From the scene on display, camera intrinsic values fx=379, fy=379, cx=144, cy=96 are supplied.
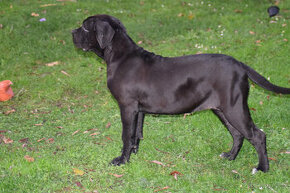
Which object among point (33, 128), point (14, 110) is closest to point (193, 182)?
point (33, 128)

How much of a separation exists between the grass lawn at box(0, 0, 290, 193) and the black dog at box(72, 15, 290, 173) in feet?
1.73

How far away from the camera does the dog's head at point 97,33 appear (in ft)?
17.7

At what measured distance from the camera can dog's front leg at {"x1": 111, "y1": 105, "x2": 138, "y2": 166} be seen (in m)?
5.39

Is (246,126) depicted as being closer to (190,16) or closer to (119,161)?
(119,161)

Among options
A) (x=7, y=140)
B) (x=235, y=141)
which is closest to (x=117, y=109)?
(x=7, y=140)

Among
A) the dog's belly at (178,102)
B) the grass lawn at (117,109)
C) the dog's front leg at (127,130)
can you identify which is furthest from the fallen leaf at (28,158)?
the dog's belly at (178,102)

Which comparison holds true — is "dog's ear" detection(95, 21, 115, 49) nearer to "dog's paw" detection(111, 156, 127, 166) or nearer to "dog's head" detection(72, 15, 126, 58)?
"dog's head" detection(72, 15, 126, 58)

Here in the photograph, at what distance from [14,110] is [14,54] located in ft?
8.91

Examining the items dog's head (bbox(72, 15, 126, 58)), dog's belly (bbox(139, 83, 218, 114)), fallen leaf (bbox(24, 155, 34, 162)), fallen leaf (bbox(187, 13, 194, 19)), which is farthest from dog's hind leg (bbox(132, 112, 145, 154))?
fallen leaf (bbox(187, 13, 194, 19))

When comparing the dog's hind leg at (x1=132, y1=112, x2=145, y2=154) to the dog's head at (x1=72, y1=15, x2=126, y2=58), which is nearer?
the dog's head at (x1=72, y1=15, x2=126, y2=58)

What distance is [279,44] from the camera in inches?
382

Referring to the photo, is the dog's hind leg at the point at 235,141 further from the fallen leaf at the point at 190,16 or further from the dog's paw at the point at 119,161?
the fallen leaf at the point at 190,16

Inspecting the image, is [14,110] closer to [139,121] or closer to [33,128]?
[33,128]

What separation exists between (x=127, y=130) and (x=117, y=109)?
→ 209 centimetres
